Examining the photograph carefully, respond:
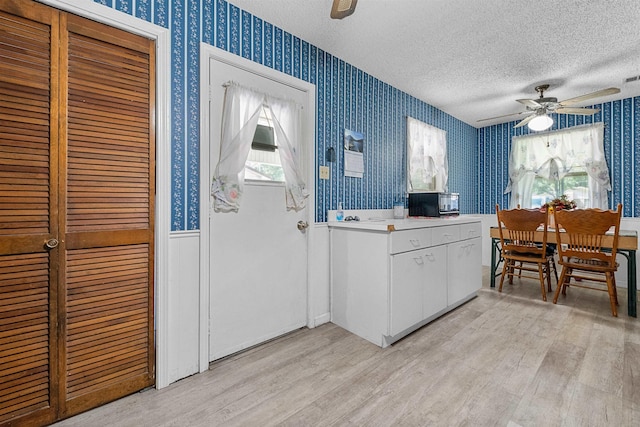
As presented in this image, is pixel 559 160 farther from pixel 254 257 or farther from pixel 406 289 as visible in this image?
pixel 254 257

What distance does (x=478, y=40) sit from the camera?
2525 millimetres

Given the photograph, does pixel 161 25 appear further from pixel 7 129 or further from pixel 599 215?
pixel 599 215

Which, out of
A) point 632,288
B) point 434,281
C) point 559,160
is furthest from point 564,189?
point 434,281

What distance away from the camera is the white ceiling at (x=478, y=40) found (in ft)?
6.89

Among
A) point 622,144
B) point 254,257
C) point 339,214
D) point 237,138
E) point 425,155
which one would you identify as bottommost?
point 254,257

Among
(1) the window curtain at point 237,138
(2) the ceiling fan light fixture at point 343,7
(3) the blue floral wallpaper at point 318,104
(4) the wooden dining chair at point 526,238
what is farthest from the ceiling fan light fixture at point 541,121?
(2) the ceiling fan light fixture at point 343,7

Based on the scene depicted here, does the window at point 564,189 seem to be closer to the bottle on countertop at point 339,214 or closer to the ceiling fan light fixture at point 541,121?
the ceiling fan light fixture at point 541,121

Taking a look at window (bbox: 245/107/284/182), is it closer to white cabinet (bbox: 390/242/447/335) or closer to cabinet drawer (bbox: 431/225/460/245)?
white cabinet (bbox: 390/242/447/335)

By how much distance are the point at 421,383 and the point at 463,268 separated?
1.64 m

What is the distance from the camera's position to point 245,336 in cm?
216

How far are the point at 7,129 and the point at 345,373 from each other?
2144mm

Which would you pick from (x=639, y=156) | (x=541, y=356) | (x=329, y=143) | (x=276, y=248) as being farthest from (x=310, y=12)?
(x=639, y=156)

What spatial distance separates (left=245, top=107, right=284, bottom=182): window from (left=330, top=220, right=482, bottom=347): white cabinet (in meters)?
0.75

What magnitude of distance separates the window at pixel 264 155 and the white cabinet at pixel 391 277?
2.47ft
